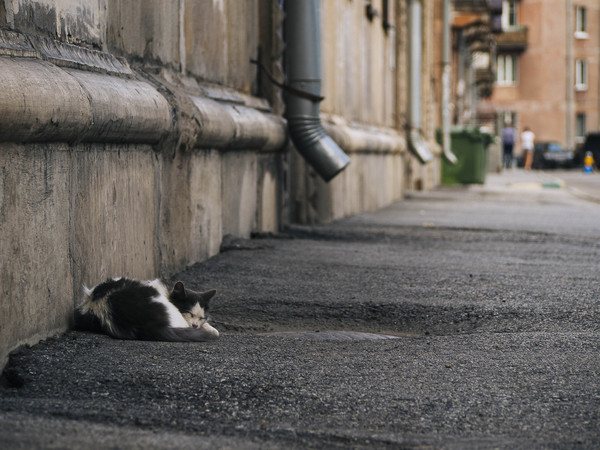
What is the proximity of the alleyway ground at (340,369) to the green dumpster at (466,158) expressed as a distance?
17267 millimetres

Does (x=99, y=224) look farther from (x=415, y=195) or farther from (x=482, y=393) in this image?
(x=415, y=195)

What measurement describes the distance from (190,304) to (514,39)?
51659mm

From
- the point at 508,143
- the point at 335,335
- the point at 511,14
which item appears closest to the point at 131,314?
the point at 335,335

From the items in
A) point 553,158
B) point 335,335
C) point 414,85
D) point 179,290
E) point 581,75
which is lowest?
point 335,335

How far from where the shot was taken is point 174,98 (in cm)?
484

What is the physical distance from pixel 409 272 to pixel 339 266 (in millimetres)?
436

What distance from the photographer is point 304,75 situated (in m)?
7.64

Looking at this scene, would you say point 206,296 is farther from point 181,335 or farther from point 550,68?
point 550,68

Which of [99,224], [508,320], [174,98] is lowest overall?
[508,320]

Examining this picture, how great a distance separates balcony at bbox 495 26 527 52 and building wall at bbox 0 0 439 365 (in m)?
46.1

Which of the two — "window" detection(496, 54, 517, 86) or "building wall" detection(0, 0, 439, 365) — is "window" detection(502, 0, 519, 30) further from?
"building wall" detection(0, 0, 439, 365)

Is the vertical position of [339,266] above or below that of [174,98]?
below

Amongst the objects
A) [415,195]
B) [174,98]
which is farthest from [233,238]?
[415,195]

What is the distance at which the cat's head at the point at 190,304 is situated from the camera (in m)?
3.86
